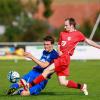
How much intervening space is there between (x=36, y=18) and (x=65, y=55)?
235 ft

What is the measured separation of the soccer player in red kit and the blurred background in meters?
40.5

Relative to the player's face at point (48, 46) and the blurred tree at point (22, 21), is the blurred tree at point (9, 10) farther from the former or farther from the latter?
the player's face at point (48, 46)

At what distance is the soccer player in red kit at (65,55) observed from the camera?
14.8m

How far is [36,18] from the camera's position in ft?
284

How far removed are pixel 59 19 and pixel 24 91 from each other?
299 feet

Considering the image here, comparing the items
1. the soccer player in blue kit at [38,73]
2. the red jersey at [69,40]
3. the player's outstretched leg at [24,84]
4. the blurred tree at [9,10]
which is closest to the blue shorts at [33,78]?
the soccer player in blue kit at [38,73]

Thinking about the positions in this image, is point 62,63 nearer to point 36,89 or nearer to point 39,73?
point 39,73

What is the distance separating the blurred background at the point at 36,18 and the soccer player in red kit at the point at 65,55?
1594 inches

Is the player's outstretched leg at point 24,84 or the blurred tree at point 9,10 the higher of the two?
the player's outstretched leg at point 24,84

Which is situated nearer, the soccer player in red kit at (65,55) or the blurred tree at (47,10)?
the soccer player in red kit at (65,55)

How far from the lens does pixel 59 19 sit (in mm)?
106000

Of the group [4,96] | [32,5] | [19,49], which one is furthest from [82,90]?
[32,5]

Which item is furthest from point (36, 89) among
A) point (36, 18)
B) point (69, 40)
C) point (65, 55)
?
point (36, 18)

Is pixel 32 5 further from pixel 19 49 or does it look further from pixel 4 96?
pixel 4 96
